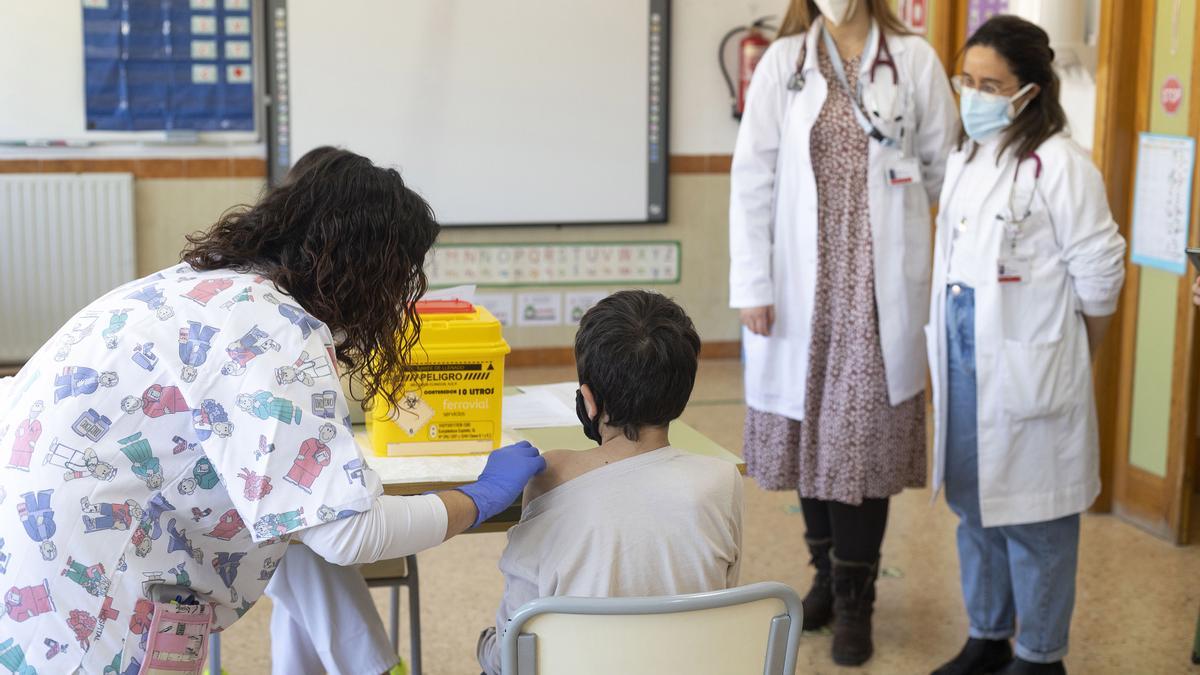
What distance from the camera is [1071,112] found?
4094mm

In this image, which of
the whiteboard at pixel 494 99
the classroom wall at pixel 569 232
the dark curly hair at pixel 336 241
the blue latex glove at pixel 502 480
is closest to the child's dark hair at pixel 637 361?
the blue latex glove at pixel 502 480

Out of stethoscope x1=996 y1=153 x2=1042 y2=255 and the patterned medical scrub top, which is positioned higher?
stethoscope x1=996 y1=153 x2=1042 y2=255

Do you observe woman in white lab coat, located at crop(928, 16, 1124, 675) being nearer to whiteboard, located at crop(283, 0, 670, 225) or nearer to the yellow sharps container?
the yellow sharps container

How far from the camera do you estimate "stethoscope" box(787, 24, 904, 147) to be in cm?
277

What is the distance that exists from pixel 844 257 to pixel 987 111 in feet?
1.47

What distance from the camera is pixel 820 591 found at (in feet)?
9.98

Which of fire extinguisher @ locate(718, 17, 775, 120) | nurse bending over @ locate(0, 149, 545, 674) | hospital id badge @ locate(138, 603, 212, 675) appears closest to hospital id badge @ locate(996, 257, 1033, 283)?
nurse bending over @ locate(0, 149, 545, 674)

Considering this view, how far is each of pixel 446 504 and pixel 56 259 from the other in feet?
14.3

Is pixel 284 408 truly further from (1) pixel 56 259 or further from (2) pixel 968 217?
(1) pixel 56 259

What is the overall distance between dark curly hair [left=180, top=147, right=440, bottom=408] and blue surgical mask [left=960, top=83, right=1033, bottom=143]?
1.34 metres

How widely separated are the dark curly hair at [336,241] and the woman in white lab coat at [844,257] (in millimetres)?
1393

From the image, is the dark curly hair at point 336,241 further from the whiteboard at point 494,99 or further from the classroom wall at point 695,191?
the classroom wall at point 695,191

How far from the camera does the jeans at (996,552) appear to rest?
258 centimetres

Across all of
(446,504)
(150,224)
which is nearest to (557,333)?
(150,224)
